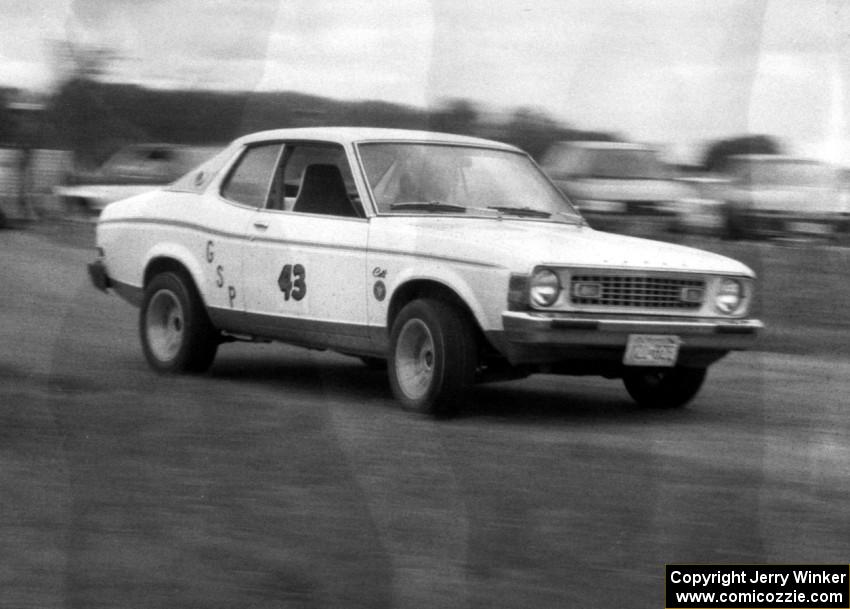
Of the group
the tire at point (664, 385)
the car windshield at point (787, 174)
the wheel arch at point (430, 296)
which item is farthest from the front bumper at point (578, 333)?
the car windshield at point (787, 174)

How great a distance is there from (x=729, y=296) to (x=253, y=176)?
2.89 m

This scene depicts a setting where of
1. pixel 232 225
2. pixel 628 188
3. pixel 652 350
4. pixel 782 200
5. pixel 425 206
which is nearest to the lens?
pixel 652 350

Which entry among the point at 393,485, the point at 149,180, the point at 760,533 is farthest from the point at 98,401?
the point at 149,180

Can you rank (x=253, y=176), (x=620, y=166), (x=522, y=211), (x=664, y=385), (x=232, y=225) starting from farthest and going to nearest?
1. (x=620, y=166)
2. (x=253, y=176)
3. (x=232, y=225)
4. (x=522, y=211)
5. (x=664, y=385)

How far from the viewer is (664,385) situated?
816 centimetres

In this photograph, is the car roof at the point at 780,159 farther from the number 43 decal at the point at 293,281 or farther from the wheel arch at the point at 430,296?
the wheel arch at the point at 430,296

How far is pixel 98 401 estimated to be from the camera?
7.42 m

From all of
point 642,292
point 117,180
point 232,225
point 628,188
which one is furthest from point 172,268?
point 117,180

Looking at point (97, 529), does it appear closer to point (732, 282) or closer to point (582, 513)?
point (582, 513)

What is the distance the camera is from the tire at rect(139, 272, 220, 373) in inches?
346

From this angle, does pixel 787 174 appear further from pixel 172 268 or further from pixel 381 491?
pixel 381 491

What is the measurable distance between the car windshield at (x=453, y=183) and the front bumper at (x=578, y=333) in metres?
1.20

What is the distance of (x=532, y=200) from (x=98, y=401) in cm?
266

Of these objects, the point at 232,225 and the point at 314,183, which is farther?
the point at 232,225
